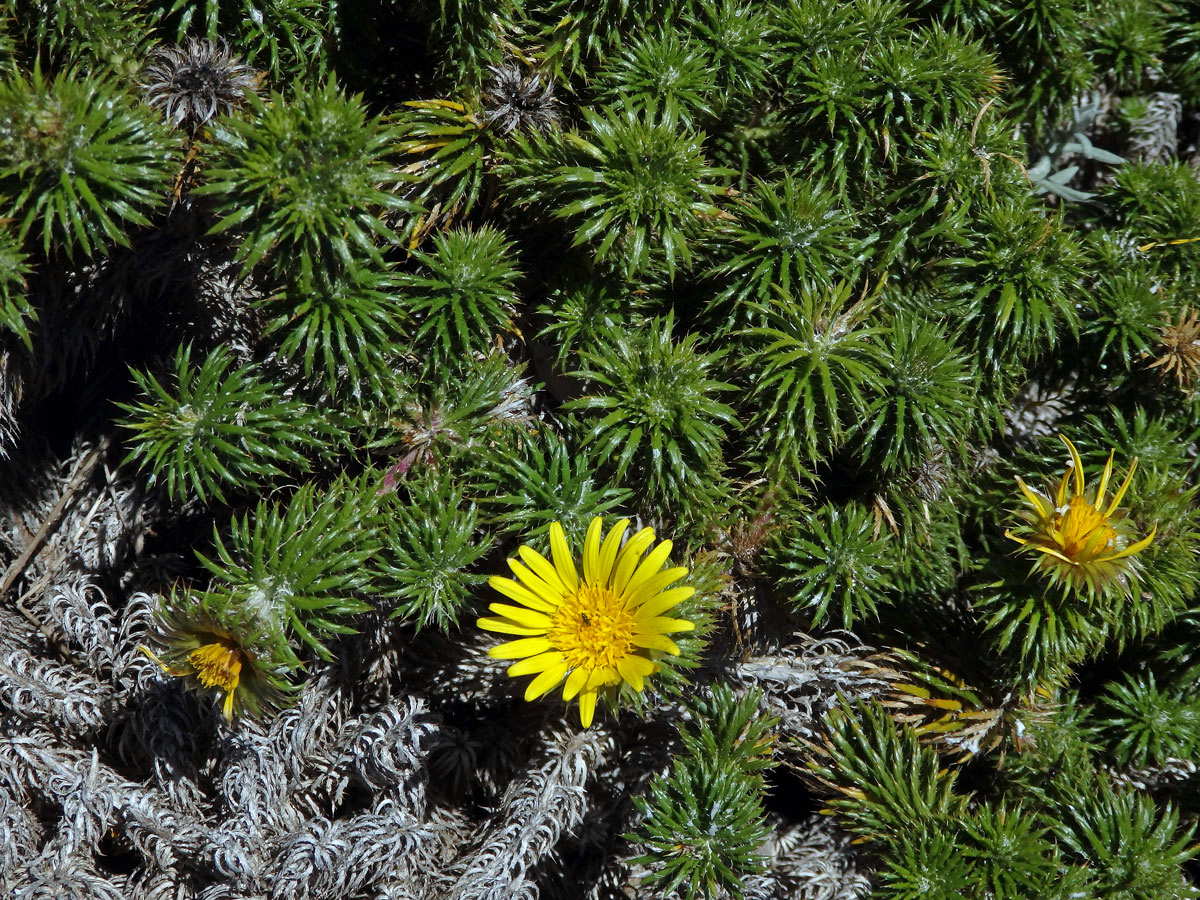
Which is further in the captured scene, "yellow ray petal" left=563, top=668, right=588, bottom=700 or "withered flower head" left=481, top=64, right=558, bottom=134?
"withered flower head" left=481, top=64, right=558, bottom=134

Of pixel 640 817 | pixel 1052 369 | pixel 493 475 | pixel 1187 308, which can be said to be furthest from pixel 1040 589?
pixel 493 475

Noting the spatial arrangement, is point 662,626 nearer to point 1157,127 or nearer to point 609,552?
point 609,552

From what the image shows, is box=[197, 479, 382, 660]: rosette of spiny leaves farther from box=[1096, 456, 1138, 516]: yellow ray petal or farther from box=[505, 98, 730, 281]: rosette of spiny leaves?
box=[1096, 456, 1138, 516]: yellow ray petal

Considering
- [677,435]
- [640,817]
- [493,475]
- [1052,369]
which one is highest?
[1052,369]

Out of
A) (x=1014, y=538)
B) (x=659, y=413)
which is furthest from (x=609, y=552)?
(x=1014, y=538)

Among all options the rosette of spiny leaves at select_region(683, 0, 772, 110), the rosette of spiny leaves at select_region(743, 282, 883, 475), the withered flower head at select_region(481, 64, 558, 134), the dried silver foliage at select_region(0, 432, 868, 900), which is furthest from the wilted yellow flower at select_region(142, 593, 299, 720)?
the rosette of spiny leaves at select_region(683, 0, 772, 110)

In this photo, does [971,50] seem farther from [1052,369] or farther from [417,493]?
[417,493]
